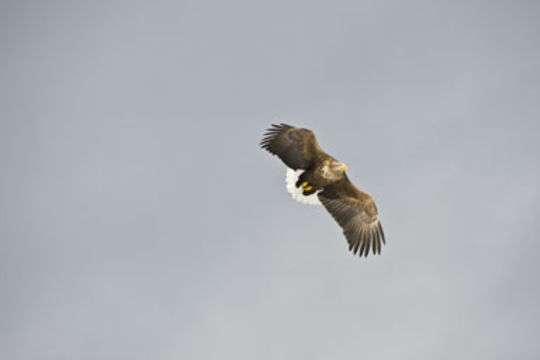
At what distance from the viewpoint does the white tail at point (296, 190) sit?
13.2 metres

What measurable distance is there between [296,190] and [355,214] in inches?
65.5

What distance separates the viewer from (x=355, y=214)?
13727 millimetres

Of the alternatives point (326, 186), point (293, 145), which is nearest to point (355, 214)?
point (326, 186)

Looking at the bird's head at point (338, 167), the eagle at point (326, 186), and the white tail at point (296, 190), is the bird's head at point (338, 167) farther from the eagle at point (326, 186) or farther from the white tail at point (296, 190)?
the white tail at point (296, 190)

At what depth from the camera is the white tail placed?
13.2 meters

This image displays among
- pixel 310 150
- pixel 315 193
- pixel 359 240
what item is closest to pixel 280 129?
pixel 310 150

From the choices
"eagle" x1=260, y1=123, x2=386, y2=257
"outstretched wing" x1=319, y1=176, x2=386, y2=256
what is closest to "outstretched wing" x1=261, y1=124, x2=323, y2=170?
"eagle" x1=260, y1=123, x2=386, y2=257

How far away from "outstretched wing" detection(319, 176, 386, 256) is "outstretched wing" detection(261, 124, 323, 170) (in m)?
1.06

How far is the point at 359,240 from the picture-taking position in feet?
44.4

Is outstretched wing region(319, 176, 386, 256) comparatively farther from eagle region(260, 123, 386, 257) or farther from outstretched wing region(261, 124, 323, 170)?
outstretched wing region(261, 124, 323, 170)

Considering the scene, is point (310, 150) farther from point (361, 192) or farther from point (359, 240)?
point (359, 240)

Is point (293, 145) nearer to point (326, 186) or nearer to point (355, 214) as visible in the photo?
point (326, 186)

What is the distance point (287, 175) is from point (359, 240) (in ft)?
7.99

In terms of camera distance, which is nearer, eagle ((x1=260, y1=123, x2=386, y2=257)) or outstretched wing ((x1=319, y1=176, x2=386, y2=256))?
eagle ((x1=260, y1=123, x2=386, y2=257))
